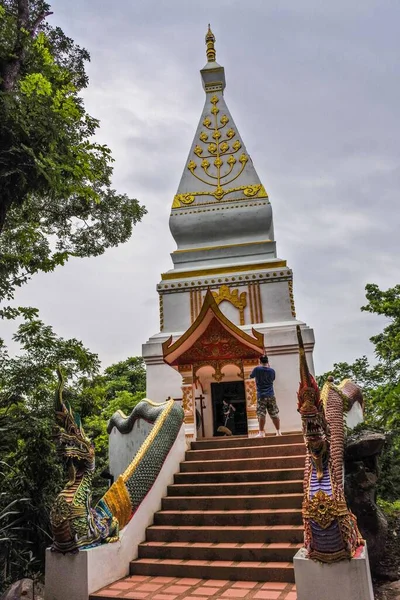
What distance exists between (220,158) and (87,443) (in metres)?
10.5

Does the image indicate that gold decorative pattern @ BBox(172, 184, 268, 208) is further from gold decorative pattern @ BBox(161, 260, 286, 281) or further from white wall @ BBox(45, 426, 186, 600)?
white wall @ BBox(45, 426, 186, 600)

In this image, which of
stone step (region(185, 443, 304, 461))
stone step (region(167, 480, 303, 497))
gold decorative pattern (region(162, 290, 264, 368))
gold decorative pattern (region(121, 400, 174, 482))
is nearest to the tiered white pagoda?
gold decorative pattern (region(162, 290, 264, 368))

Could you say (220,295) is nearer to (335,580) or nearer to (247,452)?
(247,452)

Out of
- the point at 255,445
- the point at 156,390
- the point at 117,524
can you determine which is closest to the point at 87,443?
the point at 117,524

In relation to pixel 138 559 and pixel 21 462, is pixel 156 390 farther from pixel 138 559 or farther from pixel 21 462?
pixel 138 559

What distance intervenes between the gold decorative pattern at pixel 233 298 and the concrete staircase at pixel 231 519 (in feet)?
15.7

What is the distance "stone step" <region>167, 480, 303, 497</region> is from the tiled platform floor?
1.38m

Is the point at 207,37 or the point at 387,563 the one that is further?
the point at 207,37

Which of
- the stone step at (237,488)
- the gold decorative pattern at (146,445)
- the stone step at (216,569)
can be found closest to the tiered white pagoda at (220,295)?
the gold decorative pattern at (146,445)

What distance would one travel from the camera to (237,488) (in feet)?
19.9

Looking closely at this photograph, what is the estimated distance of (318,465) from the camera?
4148 mm

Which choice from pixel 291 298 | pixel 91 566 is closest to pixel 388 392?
pixel 291 298

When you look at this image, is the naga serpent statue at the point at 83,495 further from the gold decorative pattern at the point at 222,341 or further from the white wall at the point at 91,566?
the gold decorative pattern at the point at 222,341

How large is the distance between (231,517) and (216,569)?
805mm
